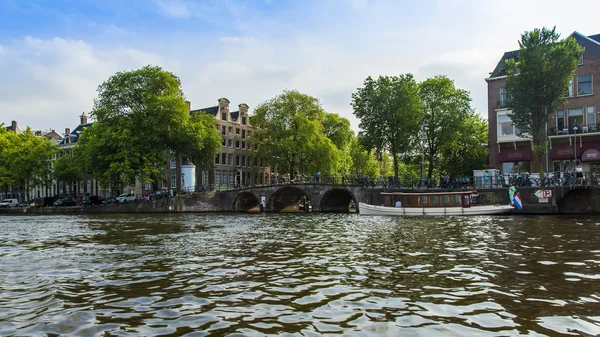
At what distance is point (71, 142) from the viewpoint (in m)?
90.6

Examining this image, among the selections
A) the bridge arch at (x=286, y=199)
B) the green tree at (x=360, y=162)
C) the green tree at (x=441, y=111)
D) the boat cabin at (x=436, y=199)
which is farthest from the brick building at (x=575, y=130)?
the green tree at (x=360, y=162)

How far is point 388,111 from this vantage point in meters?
50.5

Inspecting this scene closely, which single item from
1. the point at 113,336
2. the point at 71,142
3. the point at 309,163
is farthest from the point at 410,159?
the point at 71,142

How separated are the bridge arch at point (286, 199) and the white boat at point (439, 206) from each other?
15.6 metres

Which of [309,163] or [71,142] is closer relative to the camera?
[309,163]

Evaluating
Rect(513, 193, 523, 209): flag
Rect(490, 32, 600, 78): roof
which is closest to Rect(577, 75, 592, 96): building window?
Rect(490, 32, 600, 78): roof

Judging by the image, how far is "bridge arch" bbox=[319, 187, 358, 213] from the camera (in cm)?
5350

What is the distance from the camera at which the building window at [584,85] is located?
43.6 meters

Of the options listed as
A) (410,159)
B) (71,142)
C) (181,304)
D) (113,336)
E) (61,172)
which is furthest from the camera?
(71,142)

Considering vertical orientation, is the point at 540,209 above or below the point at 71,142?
below

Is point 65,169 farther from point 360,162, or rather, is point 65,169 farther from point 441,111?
point 441,111

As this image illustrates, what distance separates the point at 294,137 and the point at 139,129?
20.6 meters

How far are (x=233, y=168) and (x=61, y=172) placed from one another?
84.8ft

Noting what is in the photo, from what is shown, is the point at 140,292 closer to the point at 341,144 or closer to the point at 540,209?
the point at 540,209
